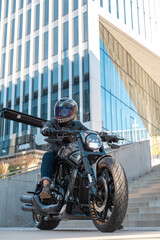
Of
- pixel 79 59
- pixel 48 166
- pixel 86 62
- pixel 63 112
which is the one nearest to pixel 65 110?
pixel 63 112

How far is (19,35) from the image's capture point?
30.0 meters

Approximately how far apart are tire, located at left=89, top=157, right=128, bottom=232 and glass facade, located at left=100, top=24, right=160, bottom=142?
52.4 feet

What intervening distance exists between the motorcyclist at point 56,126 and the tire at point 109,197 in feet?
2.58

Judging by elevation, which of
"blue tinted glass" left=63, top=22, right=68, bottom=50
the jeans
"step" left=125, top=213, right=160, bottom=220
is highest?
"blue tinted glass" left=63, top=22, right=68, bottom=50

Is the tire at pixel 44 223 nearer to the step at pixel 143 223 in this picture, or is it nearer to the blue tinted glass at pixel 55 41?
the step at pixel 143 223

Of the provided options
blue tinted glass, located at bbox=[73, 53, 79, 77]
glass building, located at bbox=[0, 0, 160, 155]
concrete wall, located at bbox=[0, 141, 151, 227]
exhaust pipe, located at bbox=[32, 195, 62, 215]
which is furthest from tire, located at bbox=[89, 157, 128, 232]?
blue tinted glass, located at bbox=[73, 53, 79, 77]

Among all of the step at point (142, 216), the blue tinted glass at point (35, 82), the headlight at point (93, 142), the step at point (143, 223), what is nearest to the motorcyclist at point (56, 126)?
the headlight at point (93, 142)

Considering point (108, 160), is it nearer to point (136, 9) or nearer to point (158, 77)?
→ point (136, 9)

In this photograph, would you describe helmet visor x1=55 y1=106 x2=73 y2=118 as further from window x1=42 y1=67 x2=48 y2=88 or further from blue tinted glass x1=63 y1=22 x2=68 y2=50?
window x1=42 y1=67 x2=48 y2=88

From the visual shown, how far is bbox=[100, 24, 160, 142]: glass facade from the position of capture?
78.6 feet

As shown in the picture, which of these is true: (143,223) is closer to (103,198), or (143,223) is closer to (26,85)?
(103,198)

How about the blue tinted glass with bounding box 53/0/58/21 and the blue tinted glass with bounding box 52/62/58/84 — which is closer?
the blue tinted glass with bounding box 52/62/58/84

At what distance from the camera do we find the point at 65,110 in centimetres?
409

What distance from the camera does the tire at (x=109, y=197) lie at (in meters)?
3.05
